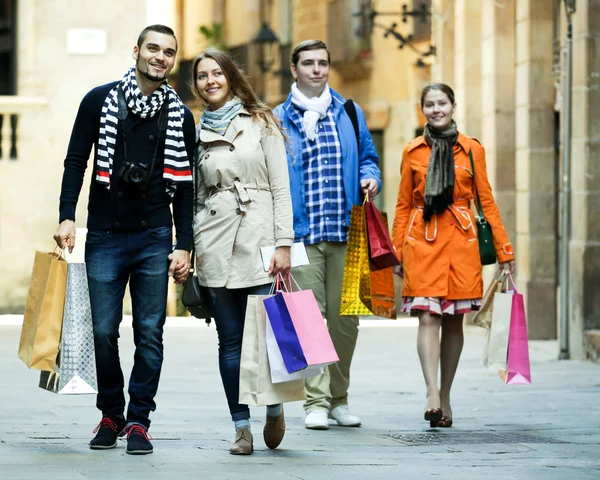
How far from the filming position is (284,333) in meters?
7.20

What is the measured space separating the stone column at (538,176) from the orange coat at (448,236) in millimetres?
6699

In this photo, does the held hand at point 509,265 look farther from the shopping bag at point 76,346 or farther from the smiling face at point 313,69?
the shopping bag at point 76,346

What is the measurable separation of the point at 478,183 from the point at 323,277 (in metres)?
1.09

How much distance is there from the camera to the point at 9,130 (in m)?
17.7

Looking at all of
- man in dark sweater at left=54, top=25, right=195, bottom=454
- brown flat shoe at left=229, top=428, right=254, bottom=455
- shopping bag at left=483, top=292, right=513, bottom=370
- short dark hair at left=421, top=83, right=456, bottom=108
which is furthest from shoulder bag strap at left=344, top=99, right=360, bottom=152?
brown flat shoe at left=229, top=428, right=254, bottom=455

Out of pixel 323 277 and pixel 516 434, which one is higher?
pixel 323 277

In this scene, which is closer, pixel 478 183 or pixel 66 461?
pixel 66 461

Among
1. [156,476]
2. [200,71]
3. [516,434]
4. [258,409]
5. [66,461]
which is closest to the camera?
[156,476]

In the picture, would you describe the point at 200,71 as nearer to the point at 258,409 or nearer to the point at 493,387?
the point at 258,409

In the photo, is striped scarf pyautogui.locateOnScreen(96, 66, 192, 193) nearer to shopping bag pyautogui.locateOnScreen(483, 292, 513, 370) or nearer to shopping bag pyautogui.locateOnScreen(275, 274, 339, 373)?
shopping bag pyautogui.locateOnScreen(275, 274, 339, 373)

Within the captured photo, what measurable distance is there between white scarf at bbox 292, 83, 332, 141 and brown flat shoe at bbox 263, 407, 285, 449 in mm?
1841

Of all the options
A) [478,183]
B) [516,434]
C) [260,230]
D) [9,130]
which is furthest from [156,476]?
[9,130]

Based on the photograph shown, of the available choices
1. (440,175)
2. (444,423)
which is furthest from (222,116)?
(444,423)

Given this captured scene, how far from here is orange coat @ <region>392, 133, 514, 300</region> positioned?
887cm
